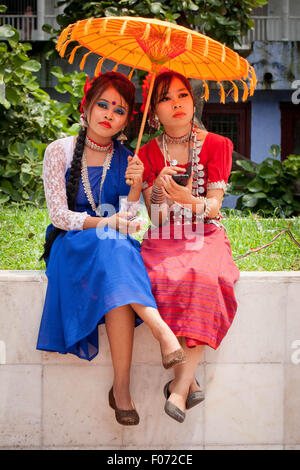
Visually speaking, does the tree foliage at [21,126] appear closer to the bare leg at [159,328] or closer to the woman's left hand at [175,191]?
the woman's left hand at [175,191]

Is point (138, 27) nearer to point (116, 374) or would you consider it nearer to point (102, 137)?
point (102, 137)

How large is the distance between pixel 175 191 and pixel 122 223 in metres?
0.32

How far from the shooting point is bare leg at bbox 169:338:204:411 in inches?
101

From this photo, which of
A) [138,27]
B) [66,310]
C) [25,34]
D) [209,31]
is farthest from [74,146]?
[25,34]

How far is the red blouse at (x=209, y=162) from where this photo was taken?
3080 mm

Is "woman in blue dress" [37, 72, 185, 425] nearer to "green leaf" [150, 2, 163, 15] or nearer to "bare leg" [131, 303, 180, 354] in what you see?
"bare leg" [131, 303, 180, 354]

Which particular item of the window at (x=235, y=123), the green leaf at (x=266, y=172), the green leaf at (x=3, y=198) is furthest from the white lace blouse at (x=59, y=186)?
the window at (x=235, y=123)

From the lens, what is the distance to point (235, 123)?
11.0m

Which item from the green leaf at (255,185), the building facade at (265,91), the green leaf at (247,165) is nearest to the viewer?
the green leaf at (255,185)

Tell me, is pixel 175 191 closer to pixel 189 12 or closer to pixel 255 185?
pixel 255 185

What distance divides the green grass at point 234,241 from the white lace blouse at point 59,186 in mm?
840

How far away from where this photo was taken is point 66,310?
2688mm

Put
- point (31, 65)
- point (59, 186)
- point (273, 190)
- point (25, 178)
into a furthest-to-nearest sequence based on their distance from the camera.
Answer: point (273, 190)
point (31, 65)
point (25, 178)
point (59, 186)

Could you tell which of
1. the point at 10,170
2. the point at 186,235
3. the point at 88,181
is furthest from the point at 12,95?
the point at 186,235
